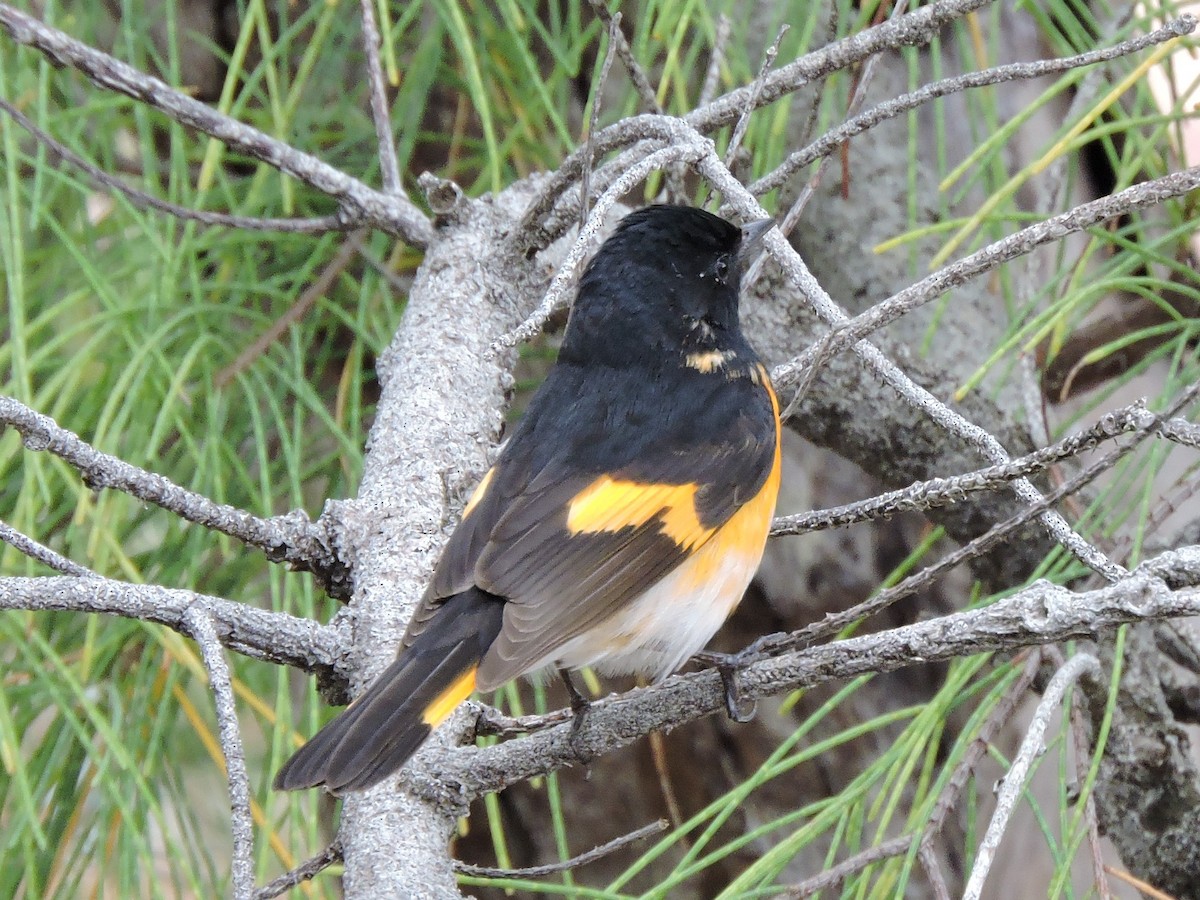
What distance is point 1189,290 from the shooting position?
1.64m

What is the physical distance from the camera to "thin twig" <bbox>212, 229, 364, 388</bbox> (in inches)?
78.4

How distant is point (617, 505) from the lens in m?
1.74

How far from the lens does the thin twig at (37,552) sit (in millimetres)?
1188

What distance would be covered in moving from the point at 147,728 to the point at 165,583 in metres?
0.21

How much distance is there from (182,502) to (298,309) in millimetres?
846

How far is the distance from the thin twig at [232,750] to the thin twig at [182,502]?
0.13 m

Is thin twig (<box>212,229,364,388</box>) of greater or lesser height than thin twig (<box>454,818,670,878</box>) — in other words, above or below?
above

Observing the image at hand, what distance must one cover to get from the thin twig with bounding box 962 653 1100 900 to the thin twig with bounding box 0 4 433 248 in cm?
109

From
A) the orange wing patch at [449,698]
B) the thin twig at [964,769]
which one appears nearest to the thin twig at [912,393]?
the thin twig at [964,769]

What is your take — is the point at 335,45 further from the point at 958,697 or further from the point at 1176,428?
the point at 1176,428

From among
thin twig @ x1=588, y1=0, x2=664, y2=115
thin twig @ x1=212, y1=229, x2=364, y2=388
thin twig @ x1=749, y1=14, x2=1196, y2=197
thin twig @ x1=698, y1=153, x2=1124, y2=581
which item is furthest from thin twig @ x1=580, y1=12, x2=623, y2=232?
thin twig @ x1=212, y1=229, x2=364, y2=388

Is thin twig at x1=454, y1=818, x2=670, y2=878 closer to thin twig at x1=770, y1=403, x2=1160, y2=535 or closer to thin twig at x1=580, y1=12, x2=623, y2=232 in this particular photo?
thin twig at x1=770, y1=403, x2=1160, y2=535

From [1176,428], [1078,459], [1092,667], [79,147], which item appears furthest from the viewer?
[1078,459]

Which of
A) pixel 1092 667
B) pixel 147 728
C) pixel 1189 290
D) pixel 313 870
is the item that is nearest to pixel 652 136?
pixel 1189 290
